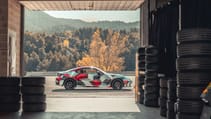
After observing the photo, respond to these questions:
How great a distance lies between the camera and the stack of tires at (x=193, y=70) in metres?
8.07

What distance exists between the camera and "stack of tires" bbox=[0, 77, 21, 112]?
38.5ft

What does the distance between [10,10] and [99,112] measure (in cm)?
733

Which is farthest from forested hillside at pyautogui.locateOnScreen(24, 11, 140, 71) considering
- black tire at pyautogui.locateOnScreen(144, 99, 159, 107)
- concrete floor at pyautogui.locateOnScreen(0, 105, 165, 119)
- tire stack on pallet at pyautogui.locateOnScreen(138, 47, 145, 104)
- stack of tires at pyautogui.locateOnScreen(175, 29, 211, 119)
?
stack of tires at pyautogui.locateOnScreen(175, 29, 211, 119)

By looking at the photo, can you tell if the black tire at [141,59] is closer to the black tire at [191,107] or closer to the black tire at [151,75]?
the black tire at [151,75]

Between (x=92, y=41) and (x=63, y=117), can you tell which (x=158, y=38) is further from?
(x=92, y=41)

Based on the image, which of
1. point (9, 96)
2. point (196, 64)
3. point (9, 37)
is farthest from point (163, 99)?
point (9, 37)

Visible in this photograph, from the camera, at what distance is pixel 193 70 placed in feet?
26.7

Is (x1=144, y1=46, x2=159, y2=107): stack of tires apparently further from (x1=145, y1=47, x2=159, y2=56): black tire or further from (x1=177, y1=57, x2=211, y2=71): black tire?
(x1=177, y1=57, x2=211, y2=71): black tire

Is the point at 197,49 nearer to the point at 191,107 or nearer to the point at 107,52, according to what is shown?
the point at 191,107

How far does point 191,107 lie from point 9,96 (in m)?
5.85

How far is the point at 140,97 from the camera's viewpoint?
1462 centimetres

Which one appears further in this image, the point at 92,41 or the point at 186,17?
the point at 92,41

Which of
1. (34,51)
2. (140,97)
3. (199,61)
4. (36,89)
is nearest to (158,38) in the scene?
(140,97)

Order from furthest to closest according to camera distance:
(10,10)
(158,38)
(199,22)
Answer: (10,10)
(158,38)
(199,22)
